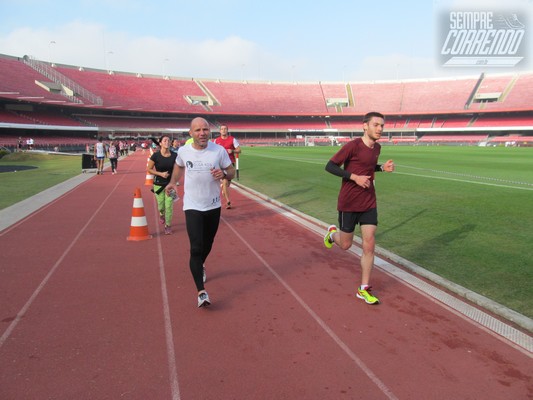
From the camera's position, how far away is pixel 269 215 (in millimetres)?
9156

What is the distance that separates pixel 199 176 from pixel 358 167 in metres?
1.71

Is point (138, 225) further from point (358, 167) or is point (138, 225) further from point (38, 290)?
point (358, 167)

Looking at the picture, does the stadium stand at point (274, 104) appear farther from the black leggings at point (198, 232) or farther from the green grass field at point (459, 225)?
the black leggings at point (198, 232)

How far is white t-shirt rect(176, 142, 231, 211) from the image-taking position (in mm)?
4062

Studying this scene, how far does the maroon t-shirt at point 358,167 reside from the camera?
4.21 m

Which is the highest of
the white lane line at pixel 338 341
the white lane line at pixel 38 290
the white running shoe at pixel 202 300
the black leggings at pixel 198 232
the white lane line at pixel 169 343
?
the black leggings at pixel 198 232

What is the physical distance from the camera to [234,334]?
3.55 meters

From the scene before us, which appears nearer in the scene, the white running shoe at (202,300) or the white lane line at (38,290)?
the white lane line at (38,290)

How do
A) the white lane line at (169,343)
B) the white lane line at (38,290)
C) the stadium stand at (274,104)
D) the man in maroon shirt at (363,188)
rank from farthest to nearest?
the stadium stand at (274,104) < the man in maroon shirt at (363,188) < the white lane line at (38,290) < the white lane line at (169,343)

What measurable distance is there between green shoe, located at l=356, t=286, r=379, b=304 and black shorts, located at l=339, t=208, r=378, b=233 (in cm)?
67

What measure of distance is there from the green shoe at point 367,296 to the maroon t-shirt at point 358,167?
88cm

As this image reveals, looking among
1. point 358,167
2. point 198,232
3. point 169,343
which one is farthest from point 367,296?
point 169,343

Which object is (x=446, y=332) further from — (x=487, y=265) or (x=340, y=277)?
(x=487, y=265)

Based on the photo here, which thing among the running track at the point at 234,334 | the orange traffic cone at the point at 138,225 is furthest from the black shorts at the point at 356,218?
the orange traffic cone at the point at 138,225
